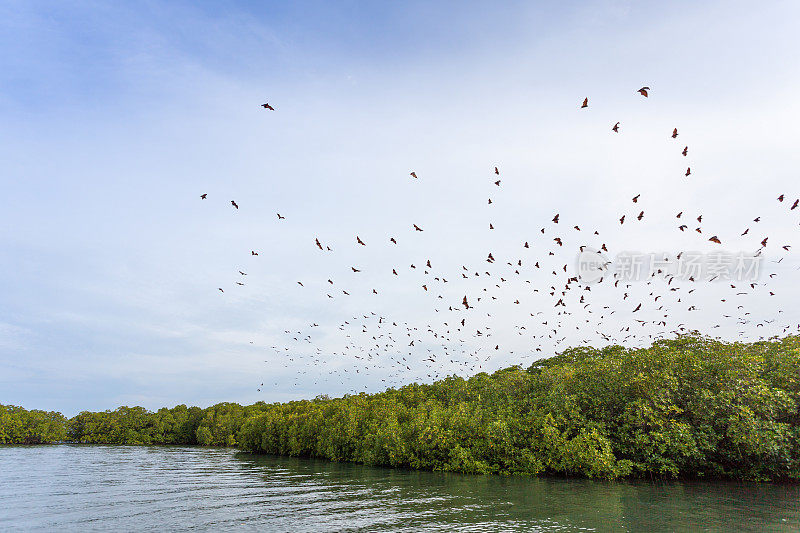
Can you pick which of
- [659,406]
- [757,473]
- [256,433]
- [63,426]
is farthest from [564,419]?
[63,426]

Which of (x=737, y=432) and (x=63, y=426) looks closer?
(x=737, y=432)

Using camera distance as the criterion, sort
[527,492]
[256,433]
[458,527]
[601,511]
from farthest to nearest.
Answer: [256,433] → [527,492] → [601,511] → [458,527]

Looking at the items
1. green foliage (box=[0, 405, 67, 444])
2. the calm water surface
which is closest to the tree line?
the calm water surface

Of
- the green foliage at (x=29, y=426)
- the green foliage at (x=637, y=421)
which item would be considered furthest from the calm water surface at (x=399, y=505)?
the green foliage at (x=29, y=426)

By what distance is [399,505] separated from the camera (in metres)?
28.4

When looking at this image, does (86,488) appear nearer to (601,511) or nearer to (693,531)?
(601,511)

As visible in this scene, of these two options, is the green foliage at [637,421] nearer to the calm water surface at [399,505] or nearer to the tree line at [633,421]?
the tree line at [633,421]

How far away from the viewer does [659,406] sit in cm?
3700

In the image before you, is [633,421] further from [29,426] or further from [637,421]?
[29,426]

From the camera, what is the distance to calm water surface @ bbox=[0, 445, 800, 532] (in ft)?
74.0

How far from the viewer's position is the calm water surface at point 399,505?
2256 centimetres

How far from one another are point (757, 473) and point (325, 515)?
1369 inches

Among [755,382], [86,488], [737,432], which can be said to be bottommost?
[86,488]

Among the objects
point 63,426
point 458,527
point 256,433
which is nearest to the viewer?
point 458,527
